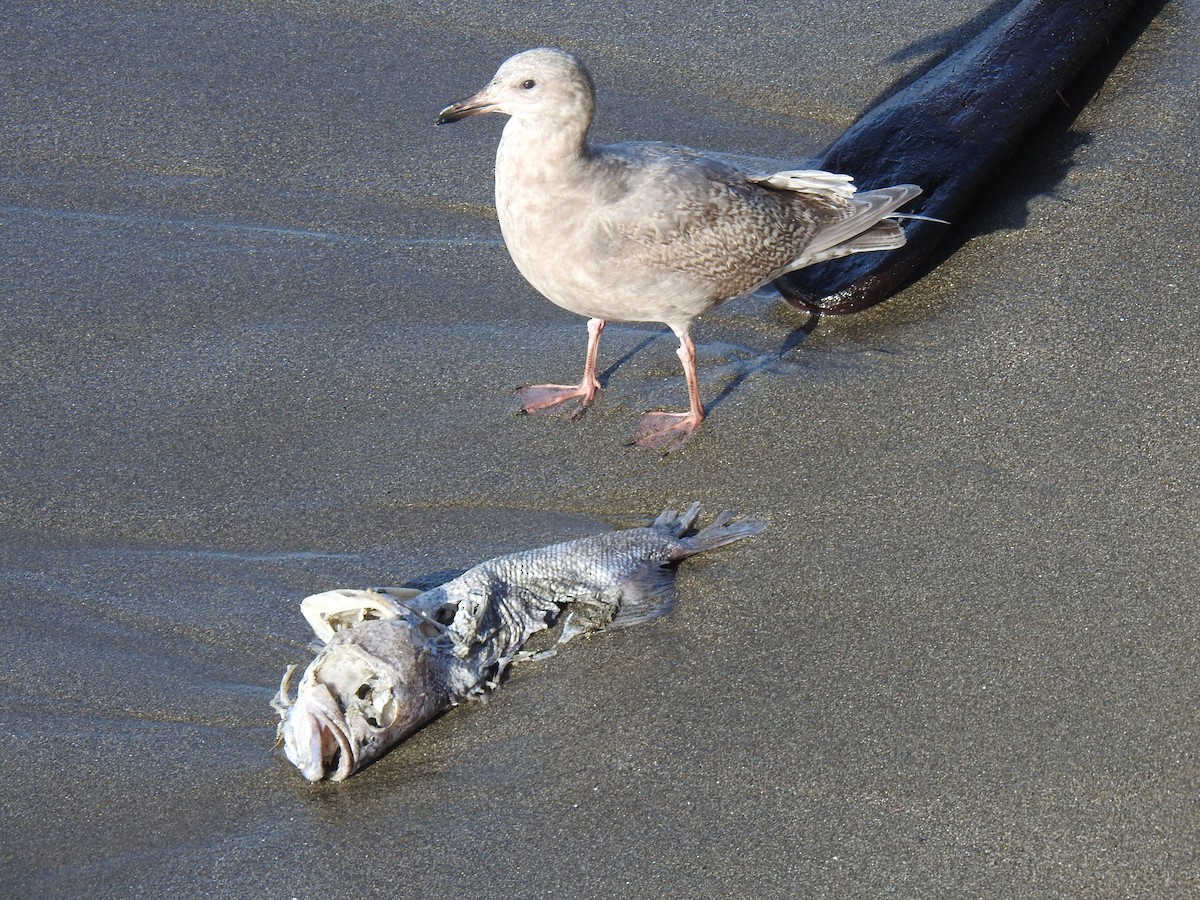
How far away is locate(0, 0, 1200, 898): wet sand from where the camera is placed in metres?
3.36

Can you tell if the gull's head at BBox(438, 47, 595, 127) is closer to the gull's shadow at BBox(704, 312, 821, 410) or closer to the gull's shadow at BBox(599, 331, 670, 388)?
the gull's shadow at BBox(599, 331, 670, 388)

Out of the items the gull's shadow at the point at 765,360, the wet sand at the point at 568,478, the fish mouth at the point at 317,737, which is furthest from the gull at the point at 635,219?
the fish mouth at the point at 317,737

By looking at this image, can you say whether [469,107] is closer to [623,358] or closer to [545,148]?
[545,148]

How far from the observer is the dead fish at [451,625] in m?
3.53

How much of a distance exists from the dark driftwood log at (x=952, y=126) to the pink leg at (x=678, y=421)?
0.74m

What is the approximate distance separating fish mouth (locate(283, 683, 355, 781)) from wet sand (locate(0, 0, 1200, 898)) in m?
0.09

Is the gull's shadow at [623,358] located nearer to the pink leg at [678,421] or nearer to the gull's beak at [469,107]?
the pink leg at [678,421]

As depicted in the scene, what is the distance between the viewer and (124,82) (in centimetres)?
648

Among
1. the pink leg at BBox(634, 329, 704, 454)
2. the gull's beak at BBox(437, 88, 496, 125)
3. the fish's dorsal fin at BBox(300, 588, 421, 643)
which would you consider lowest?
the fish's dorsal fin at BBox(300, 588, 421, 643)

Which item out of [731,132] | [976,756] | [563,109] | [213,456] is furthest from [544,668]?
[731,132]

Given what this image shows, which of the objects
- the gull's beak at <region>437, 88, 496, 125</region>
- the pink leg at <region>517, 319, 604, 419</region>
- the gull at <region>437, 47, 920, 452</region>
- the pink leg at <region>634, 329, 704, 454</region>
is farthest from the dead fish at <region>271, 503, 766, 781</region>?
the gull's beak at <region>437, 88, 496, 125</region>

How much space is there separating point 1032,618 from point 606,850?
144cm

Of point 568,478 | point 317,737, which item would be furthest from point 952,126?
point 317,737

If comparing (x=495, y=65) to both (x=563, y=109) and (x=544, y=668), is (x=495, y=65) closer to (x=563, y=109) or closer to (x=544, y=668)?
(x=563, y=109)
